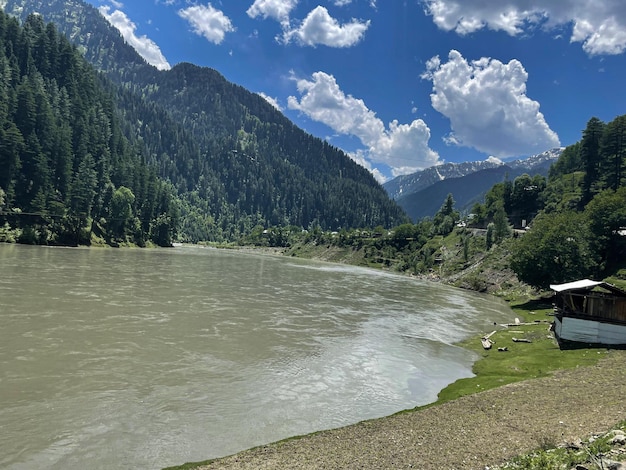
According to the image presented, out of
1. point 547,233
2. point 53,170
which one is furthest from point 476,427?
point 53,170

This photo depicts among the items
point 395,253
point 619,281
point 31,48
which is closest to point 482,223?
point 395,253

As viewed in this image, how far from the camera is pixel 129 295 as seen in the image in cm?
5281

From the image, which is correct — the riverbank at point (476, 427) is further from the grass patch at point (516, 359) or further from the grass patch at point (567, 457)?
the grass patch at point (567, 457)

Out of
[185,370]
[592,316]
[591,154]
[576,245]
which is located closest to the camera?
[185,370]

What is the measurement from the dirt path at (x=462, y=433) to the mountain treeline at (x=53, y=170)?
134834 mm

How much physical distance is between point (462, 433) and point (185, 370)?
57.2 feet

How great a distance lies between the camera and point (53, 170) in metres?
153

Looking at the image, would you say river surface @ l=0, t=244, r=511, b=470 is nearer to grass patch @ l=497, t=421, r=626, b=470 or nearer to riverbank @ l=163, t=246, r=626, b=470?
riverbank @ l=163, t=246, r=626, b=470

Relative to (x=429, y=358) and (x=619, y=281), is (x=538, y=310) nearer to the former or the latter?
(x=619, y=281)

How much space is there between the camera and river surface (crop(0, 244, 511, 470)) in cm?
1703

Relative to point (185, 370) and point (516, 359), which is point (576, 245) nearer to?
point (516, 359)

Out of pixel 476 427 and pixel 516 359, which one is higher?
pixel 476 427

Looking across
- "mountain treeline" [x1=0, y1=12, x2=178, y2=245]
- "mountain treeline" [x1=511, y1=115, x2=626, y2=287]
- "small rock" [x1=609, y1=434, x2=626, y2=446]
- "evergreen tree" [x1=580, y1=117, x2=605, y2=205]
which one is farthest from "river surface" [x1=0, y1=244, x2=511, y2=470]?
"evergreen tree" [x1=580, y1=117, x2=605, y2=205]

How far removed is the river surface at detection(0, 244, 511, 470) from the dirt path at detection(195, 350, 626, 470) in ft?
6.15
